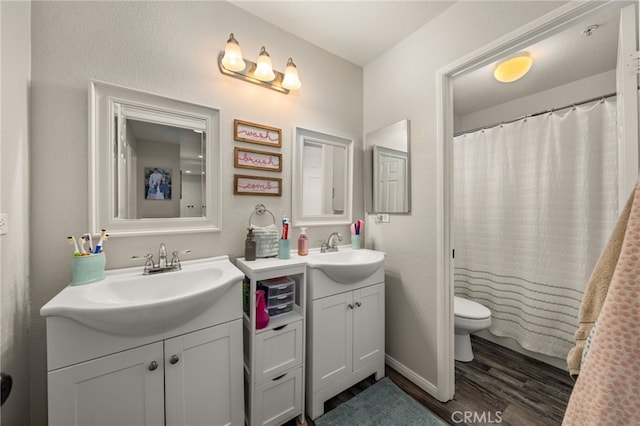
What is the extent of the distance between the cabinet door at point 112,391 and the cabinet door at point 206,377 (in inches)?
1.7

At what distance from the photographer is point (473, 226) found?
2.27 meters

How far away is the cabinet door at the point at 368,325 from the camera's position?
1.49 metres

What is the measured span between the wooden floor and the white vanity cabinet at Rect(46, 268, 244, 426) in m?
0.55

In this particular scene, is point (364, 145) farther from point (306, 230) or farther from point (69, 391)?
point (69, 391)

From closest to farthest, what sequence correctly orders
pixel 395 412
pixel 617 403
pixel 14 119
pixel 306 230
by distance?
1. pixel 617 403
2. pixel 14 119
3. pixel 395 412
4. pixel 306 230

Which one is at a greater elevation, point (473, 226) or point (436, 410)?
point (473, 226)

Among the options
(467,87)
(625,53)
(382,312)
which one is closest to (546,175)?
(467,87)

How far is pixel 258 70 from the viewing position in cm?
148

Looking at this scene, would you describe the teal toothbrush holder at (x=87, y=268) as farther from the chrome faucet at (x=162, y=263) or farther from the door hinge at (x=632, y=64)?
the door hinge at (x=632, y=64)

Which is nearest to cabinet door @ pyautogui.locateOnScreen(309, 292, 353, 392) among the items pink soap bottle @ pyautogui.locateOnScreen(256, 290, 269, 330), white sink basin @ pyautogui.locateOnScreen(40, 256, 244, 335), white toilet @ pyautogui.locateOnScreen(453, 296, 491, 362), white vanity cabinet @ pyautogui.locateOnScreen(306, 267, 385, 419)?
white vanity cabinet @ pyautogui.locateOnScreen(306, 267, 385, 419)

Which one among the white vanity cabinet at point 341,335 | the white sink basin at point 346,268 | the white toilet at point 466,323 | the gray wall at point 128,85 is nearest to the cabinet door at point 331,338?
the white vanity cabinet at point 341,335

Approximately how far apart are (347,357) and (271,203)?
1.10 meters

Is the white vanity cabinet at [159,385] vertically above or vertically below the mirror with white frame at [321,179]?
below

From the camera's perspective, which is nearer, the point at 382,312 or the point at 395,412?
the point at 395,412
